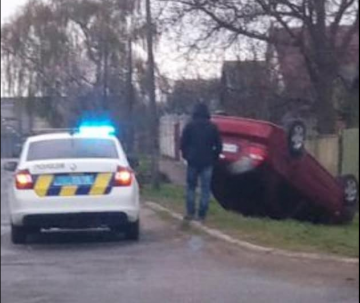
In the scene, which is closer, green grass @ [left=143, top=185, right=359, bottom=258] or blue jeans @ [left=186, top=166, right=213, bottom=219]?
green grass @ [left=143, top=185, right=359, bottom=258]

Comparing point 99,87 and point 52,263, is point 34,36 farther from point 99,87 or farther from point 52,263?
point 52,263

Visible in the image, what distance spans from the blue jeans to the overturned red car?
109 millimetres

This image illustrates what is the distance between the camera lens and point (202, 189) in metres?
15.7

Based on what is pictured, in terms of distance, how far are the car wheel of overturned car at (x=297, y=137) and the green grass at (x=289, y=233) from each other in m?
1.73

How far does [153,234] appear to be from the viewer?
16.5m

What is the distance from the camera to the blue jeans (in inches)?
598

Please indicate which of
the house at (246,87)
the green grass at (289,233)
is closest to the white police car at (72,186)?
the green grass at (289,233)

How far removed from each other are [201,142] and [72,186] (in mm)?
1295

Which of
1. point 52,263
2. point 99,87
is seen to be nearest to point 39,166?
point 52,263

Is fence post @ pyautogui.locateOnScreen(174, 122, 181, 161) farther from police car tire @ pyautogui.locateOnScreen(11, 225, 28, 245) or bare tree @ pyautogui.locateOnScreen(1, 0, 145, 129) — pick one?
bare tree @ pyautogui.locateOnScreen(1, 0, 145, 129)

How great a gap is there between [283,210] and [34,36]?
4.31 meters

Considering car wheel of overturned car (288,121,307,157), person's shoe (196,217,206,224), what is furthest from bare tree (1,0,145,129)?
person's shoe (196,217,206,224)

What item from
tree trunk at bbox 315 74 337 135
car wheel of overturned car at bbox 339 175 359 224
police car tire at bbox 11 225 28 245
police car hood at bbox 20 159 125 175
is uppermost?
tree trunk at bbox 315 74 337 135

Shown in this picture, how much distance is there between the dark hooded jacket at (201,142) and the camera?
13.1 meters
